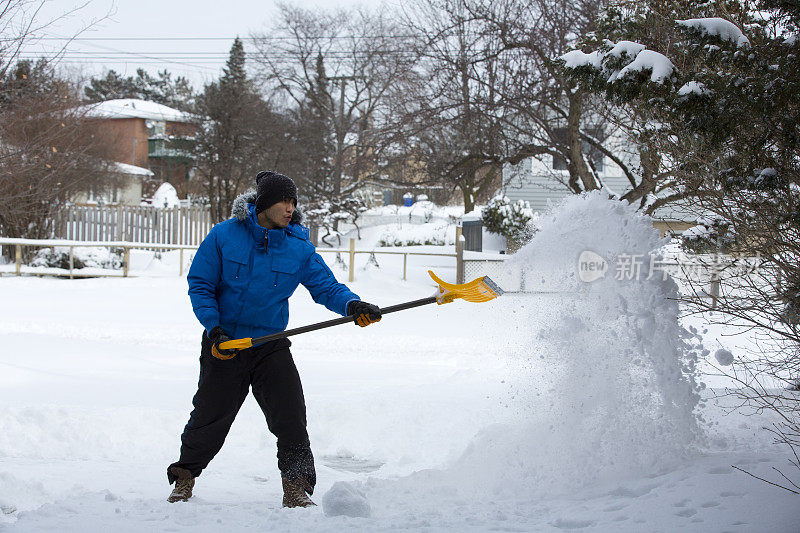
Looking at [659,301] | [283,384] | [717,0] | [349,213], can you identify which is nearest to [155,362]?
[283,384]

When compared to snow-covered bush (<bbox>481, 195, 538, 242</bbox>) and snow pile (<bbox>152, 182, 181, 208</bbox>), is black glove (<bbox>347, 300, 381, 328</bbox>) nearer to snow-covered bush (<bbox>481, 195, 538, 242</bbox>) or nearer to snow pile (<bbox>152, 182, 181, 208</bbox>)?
snow-covered bush (<bbox>481, 195, 538, 242</bbox>)

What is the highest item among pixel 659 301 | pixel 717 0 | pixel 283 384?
pixel 717 0

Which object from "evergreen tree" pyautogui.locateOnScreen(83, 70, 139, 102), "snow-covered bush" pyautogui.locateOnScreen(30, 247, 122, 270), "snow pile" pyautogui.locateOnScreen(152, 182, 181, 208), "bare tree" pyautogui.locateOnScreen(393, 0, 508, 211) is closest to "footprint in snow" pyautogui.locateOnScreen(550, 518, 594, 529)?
"bare tree" pyautogui.locateOnScreen(393, 0, 508, 211)

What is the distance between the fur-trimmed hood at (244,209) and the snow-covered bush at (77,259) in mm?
13924

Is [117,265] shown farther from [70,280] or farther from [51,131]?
[51,131]

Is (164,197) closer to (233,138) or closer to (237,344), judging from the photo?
(233,138)

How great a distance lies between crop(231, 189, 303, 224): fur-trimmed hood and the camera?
142 inches

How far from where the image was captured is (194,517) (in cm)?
307

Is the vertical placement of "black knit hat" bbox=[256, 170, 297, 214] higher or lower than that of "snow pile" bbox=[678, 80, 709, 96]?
lower

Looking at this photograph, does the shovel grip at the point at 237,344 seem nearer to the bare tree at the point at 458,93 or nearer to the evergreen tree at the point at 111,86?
the bare tree at the point at 458,93

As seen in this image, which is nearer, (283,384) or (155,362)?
(283,384)

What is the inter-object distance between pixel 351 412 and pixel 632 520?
300cm

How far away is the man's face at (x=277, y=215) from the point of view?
11.9ft

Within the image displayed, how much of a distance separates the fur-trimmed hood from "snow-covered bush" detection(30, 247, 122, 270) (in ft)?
45.7
